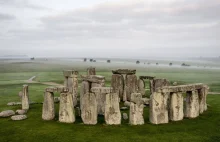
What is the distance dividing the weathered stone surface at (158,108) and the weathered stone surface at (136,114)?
0.85 meters

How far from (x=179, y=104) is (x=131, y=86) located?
26.8ft

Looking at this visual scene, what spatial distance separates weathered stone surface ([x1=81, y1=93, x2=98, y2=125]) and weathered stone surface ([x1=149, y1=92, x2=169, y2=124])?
149 inches

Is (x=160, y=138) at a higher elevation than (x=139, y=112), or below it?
below

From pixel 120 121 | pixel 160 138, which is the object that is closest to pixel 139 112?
pixel 120 121

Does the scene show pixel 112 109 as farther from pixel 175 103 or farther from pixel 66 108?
pixel 175 103

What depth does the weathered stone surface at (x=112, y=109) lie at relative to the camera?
15.3m

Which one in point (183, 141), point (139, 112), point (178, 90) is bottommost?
point (183, 141)

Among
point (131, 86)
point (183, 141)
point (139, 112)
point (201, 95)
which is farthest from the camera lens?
point (131, 86)

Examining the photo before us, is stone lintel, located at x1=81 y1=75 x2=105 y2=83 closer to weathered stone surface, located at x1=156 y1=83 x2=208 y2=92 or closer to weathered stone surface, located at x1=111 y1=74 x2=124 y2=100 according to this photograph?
weathered stone surface, located at x1=156 y1=83 x2=208 y2=92

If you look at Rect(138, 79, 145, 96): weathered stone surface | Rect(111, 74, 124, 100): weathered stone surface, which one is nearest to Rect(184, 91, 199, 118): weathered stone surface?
Rect(111, 74, 124, 100): weathered stone surface

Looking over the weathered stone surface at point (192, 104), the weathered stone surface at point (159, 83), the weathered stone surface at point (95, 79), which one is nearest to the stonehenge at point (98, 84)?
the weathered stone surface at point (95, 79)

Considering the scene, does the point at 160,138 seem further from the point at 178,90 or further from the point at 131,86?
the point at 131,86

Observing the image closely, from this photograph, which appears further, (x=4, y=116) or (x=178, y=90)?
(x=4, y=116)

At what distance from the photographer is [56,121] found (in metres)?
16.1
